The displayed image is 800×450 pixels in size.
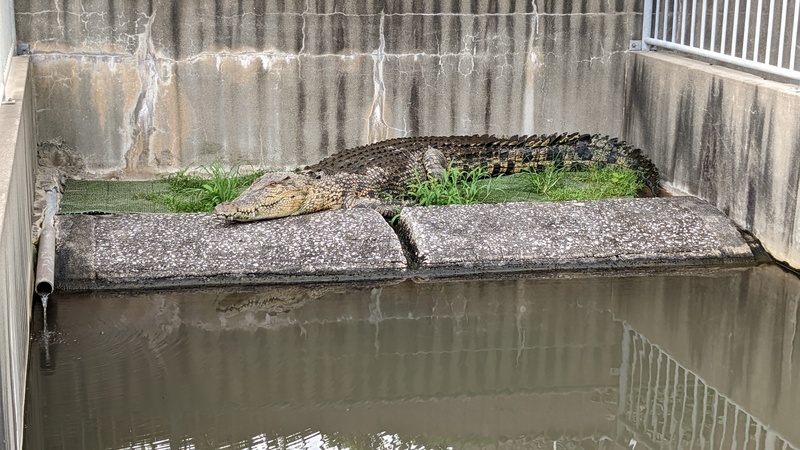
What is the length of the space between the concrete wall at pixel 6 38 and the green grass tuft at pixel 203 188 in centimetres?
158

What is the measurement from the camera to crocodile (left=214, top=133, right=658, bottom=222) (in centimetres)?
734

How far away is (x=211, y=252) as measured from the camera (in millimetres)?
6684

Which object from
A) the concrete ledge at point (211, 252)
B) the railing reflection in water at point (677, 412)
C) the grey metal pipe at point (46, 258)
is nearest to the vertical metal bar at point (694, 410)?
the railing reflection in water at point (677, 412)

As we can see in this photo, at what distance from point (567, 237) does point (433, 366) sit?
6.86 feet

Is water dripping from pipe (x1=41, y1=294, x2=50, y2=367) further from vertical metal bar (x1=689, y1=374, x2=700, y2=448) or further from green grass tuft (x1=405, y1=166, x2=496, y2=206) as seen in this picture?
vertical metal bar (x1=689, y1=374, x2=700, y2=448)

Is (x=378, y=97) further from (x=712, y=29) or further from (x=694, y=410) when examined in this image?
(x=694, y=410)

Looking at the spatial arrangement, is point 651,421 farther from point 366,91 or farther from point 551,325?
point 366,91

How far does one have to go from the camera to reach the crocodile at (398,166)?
24.1ft

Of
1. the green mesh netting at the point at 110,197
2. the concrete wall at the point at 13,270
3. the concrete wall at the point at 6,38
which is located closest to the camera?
the concrete wall at the point at 13,270

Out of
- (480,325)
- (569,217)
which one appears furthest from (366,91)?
(480,325)

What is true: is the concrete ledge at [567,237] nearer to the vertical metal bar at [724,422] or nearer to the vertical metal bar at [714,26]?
the vertical metal bar at [714,26]

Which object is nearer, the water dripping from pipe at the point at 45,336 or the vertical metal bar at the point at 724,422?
the vertical metal bar at the point at 724,422

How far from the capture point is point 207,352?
5449 mm

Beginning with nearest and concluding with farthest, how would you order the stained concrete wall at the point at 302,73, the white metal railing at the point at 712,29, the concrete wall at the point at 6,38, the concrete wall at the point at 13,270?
the concrete wall at the point at 13,270 → the concrete wall at the point at 6,38 → the white metal railing at the point at 712,29 → the stained concrete wall at the point at 302,73
